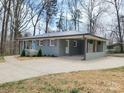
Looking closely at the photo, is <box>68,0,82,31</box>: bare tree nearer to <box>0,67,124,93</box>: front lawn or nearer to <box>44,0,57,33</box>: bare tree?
<box>44,0,57,33</box>: bare tree

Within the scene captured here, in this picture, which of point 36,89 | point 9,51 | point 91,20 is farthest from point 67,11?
point 36,89

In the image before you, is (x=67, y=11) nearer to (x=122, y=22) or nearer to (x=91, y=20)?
(x=91, y=20)

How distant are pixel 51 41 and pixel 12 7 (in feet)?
40.5

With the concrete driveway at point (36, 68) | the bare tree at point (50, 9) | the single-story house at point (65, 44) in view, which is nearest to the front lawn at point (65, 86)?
the concrete driveway at point (36, 68)

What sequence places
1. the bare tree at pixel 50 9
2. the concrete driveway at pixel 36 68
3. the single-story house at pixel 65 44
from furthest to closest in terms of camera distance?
the bare tree at pixel 50 9 < the single-story house at pixel 65 44 < the concrete driveway at pixel 36 68

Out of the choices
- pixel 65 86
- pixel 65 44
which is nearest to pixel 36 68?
pixel 65 86

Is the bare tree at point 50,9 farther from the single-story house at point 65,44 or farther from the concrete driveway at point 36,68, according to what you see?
the concrete driveway at point 36,68

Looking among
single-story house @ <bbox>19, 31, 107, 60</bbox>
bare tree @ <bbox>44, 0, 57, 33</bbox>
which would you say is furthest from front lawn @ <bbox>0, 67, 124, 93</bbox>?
bare tree @ <bbox>44, 0, 57, 33</bbox>

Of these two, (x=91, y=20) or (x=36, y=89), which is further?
(x=91, y=20)

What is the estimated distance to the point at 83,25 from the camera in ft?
156

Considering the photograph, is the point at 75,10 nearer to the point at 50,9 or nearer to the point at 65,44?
the point at 50,9

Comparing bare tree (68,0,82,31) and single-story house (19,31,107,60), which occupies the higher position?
bare tree (68,0,82,31)

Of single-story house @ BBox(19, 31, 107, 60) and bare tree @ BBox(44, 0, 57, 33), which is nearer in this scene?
single-story house @ BBox(19, 31, 107, 60)

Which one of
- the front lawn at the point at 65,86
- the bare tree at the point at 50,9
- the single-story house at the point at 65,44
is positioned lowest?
the front lawn at the point at 65,86
